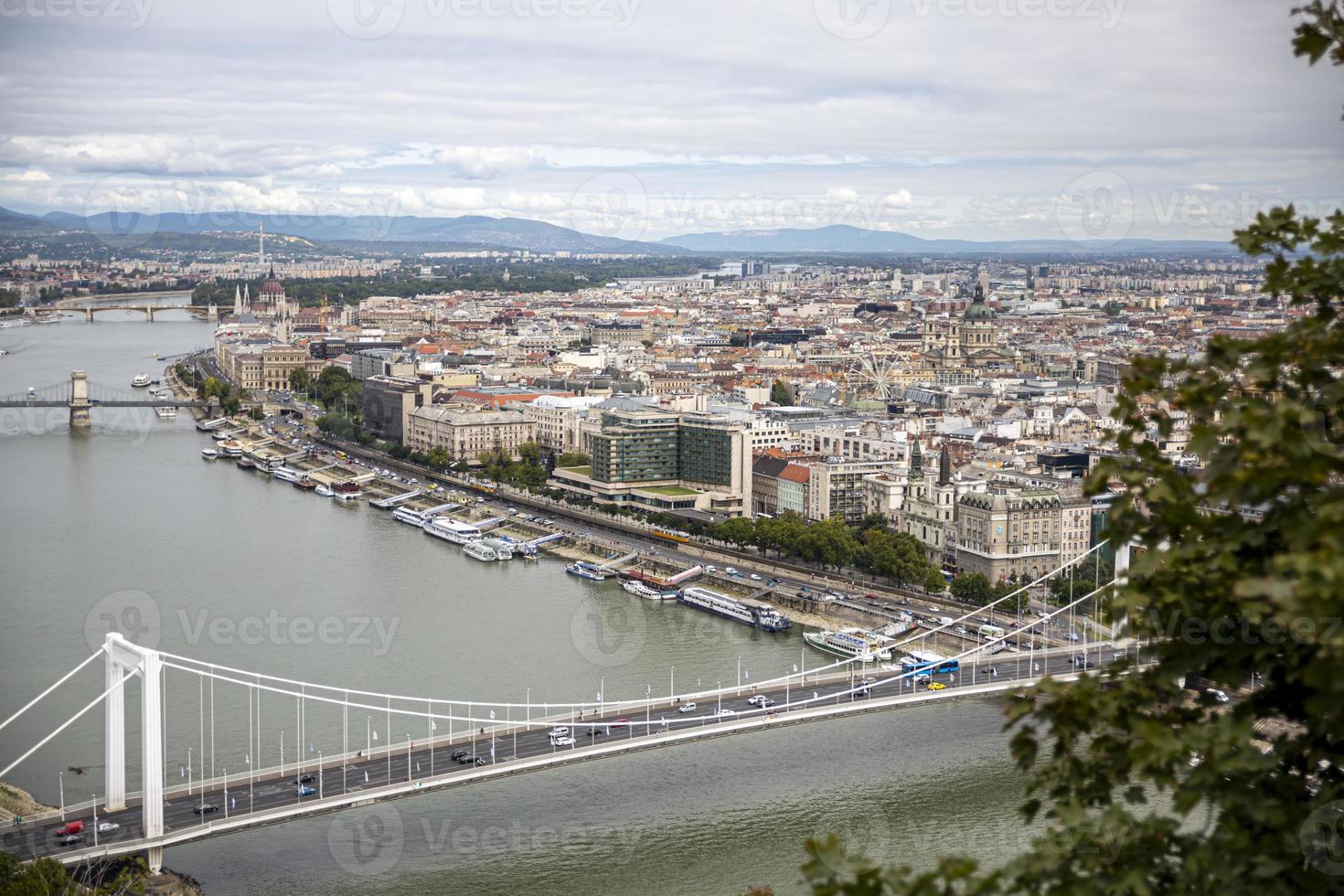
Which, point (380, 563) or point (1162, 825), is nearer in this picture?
point (1162, 825)

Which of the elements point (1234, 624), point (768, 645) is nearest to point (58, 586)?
point (768, 645)

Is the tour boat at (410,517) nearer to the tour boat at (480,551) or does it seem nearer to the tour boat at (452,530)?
the tour boat at (452,530)

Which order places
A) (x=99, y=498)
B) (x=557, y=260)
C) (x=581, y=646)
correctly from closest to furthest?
1. (x=581, y=646)
2. (x=99, y=498)
3. (x=557, y=260)

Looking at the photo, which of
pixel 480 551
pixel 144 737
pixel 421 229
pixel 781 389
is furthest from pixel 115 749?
pixel 421 229

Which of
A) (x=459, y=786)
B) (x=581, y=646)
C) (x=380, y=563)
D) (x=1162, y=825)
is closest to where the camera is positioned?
(x=1162, y=825)

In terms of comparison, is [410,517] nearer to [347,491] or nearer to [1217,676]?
[347,491]

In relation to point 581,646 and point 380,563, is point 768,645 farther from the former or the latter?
point 380,563

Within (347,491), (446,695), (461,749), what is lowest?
(347,491)
